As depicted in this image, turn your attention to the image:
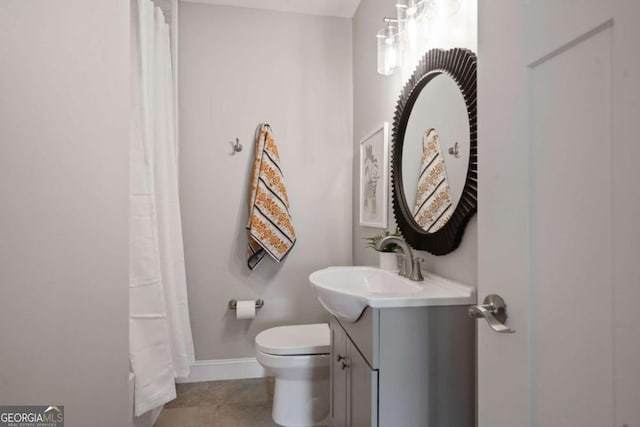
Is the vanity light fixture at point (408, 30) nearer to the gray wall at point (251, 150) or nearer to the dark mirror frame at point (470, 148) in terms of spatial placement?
the dark mirror frame at point (470, 148)

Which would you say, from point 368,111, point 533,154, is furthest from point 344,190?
point 533,154

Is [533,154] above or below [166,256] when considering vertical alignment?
above

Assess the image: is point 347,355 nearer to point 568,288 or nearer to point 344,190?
point 568,288

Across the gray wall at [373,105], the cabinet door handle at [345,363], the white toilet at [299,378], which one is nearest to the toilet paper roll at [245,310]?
the white toilet at [299,378]

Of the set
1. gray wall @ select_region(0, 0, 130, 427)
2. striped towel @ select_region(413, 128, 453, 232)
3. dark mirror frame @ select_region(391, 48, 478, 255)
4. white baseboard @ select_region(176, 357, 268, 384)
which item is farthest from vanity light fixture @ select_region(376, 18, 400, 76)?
white baseboard @ select_region(176, 357, 268, 384)

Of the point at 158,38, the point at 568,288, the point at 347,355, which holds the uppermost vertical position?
the point at 158,38

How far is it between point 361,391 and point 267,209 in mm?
1410

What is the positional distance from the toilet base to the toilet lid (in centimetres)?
19

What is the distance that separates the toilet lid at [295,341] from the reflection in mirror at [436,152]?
2.91 feet

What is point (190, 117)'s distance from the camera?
231 centimetres

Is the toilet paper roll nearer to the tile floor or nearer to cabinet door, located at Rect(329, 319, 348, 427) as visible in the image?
the tile floor

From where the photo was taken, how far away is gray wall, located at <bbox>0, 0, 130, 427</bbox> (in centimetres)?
99

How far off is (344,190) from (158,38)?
156 cm

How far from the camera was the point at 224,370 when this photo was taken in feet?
7.63
